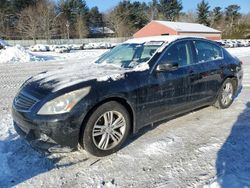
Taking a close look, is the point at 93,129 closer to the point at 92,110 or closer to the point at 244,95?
the point at 92,110

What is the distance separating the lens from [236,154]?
4.18 m

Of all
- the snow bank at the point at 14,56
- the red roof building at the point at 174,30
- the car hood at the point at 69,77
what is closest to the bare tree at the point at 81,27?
the red roof building at the point at 174,30

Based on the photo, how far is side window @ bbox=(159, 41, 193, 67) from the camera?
493 cm

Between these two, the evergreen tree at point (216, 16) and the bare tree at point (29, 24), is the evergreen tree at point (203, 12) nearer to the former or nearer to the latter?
the evergreen tree at point (216, 16)

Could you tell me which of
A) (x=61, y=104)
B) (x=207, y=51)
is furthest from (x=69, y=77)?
(x=207, y=51)

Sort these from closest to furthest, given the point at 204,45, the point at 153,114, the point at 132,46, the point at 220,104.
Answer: the point at 153,114 → the point at 132,46 → the point at 204,45 → the point at 220,104

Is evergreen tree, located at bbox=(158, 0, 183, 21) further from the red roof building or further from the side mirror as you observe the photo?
the side mirror

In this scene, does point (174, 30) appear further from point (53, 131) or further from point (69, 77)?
point (53, 131)

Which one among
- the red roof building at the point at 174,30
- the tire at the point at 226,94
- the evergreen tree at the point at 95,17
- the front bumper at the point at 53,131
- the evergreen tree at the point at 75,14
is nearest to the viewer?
the front bumper at the point at 53,131

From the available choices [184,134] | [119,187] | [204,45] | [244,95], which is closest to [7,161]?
[119,187]

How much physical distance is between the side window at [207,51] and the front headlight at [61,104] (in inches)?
108

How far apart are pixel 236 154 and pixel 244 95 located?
3.88 metres

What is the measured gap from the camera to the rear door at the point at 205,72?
5.36 m

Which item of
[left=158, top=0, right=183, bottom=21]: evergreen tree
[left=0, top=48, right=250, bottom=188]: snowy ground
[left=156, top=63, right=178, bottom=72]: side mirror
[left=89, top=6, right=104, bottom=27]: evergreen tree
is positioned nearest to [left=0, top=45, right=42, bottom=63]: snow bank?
[left=0, top=48, right=250, bottom=188]: snowy ground
